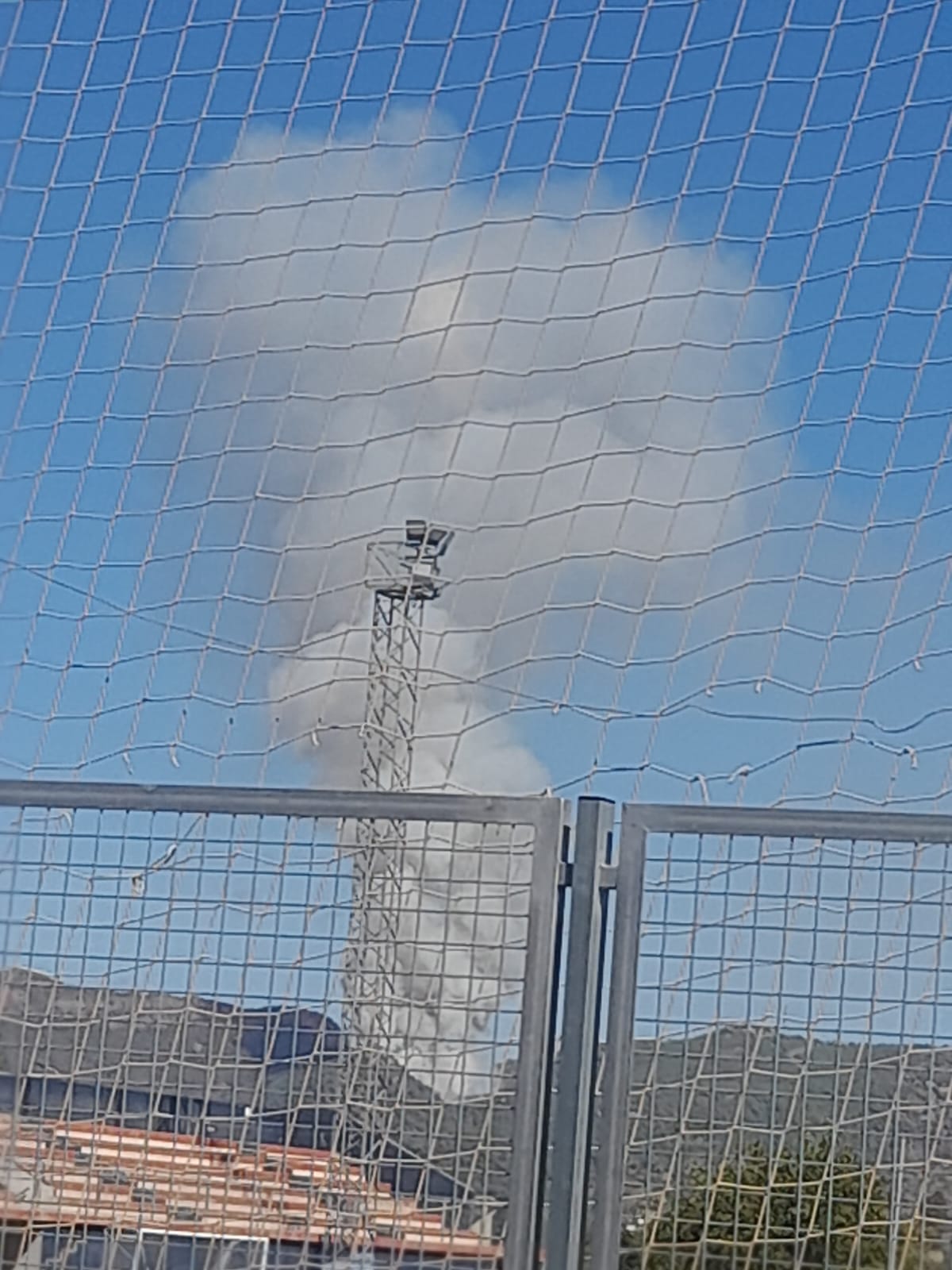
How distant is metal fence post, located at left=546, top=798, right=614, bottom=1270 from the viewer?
2.37 meters

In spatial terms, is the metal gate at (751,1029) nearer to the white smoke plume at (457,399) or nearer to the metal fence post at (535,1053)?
the metal fence post at (535,1053)

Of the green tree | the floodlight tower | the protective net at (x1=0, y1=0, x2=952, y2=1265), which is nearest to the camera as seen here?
the green tree

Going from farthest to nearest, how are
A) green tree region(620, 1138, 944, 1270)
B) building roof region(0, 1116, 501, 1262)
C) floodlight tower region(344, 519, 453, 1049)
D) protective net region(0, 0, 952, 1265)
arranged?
floodlight tower region(344, 519, 453, 1049), protective net region(0, 0, 952, 1265), building roof region(0, 1116, 501, 1262), green tree region(620, 1138, 944, 1270)

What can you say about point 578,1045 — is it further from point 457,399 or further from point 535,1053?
point 457,399

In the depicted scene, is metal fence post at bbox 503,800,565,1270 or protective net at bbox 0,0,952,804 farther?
protective net at bbox 0,0,952,804

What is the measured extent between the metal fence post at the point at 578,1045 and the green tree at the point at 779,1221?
0.07 m

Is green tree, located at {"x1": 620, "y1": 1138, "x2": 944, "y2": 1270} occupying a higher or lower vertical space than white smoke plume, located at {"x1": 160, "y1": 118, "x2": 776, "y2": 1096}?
lower

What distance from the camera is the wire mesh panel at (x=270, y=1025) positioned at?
241cm

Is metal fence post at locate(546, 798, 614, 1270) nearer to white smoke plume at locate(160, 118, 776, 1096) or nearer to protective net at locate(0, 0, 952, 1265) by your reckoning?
protective net at locate(0, 0, 952, 1265)

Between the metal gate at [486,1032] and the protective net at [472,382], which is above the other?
the protective net at [472,382]

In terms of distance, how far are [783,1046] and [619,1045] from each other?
0.17m

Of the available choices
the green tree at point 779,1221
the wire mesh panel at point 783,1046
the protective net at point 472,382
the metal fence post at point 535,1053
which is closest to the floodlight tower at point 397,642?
the protective net at point 472,382

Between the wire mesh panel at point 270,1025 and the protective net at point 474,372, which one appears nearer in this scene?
the wire mesh panel at point 270,1025

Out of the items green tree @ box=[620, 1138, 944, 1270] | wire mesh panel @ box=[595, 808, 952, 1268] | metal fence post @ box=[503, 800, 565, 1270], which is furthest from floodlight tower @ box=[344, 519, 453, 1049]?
green tree @ box=[620, 1138, 944, 1270]
